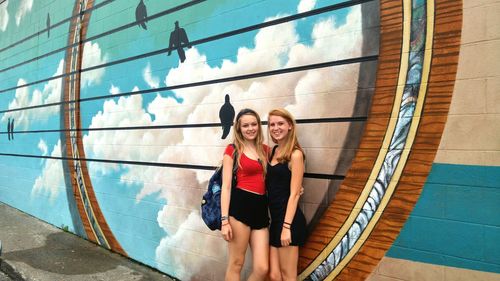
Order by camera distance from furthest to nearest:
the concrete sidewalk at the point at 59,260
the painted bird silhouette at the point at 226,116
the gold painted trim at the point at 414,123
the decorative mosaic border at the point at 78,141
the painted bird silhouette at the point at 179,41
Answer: the decorative mosaic border at the point at 78,141
the concrete sidewalk at the point at 59,260
the painted bird silhouette at the point at 179,41
the painted bird silhouette at the point at 226,116
the gold painted trim at the point at 414,123

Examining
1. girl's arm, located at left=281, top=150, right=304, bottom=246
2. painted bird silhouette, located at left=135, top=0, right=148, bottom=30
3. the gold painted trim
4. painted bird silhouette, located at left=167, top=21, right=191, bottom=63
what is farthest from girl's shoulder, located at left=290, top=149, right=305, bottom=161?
painted bird silhouette, located at left=135, top=0, right=148, bottom=30

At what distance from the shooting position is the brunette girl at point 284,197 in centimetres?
292

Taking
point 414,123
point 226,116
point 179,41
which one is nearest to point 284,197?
point 414,123

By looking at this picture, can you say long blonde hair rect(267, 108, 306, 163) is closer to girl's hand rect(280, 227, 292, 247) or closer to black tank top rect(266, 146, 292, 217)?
black tank top rect(266, 146, 292, 217)

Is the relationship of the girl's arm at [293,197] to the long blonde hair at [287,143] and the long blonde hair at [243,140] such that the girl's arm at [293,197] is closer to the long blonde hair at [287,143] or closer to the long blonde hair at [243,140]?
the long blonde hair at [287,143]

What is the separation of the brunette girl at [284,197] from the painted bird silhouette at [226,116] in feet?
3.16

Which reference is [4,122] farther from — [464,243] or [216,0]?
[464,243]

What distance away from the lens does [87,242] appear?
5922mm

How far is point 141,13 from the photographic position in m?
5.03

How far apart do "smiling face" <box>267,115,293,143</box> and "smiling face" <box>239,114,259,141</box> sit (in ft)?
0.46

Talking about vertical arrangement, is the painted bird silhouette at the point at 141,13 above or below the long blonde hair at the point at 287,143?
above

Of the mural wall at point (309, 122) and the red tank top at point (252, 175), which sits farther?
the red tank top at point (252, 175)

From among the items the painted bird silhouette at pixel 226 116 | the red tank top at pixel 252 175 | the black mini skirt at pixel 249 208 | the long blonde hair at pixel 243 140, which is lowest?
the black mini skirt at pixel 249 208

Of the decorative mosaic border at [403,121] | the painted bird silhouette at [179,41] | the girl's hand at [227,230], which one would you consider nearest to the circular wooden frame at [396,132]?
the decorative mosaic border at [403,121]
